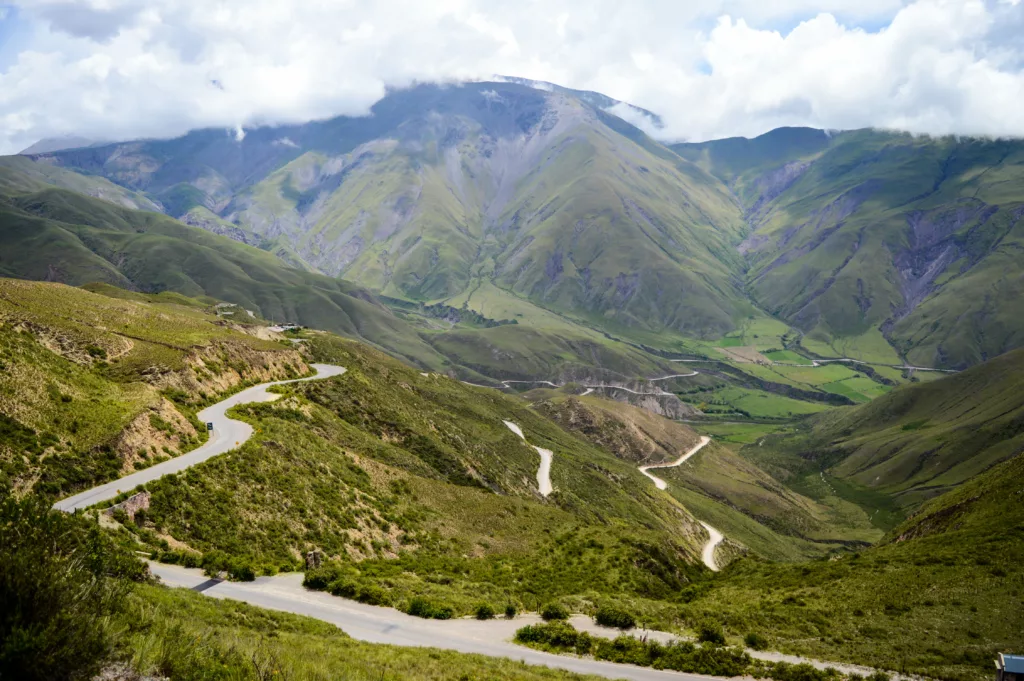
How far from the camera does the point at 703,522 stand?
4764 inches

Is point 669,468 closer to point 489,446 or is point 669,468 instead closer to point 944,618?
point 489,446

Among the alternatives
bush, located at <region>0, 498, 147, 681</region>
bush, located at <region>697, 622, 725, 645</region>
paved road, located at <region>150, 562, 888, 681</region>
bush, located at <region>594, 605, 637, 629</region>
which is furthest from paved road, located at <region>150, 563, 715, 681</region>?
bush, located at <region>0, 498, 147, 681</region>

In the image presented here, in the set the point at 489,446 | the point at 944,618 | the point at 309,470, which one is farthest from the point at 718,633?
the point at 489,446

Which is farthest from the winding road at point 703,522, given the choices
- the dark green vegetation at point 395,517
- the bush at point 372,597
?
the bush at point 372,597

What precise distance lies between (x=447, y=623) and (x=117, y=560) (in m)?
14.9

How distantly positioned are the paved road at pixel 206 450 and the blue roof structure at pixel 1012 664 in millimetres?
30853

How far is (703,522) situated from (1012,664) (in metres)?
108

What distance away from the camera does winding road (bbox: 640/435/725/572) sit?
9352 centimetres

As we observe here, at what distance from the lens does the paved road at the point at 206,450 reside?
99.4 feet

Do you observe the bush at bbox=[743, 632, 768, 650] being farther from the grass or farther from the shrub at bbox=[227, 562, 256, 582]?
the shrub at bbox=[227, 562, 256, 582]

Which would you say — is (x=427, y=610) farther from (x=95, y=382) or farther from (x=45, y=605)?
(x=95, y=382)

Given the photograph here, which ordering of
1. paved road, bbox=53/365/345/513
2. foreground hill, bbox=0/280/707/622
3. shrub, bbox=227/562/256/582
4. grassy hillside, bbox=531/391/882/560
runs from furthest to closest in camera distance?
1. grassy hillside, bbox=531/391/882/560
2. foreground hill, bbox=0/280/707/622
3. paved road, bbox=53/365/345/513
4. shrub, bbox=227/562/256/582

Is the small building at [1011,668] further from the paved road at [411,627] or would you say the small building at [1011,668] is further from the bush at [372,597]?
the bush at [372,597]

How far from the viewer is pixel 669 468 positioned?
16062 cm
